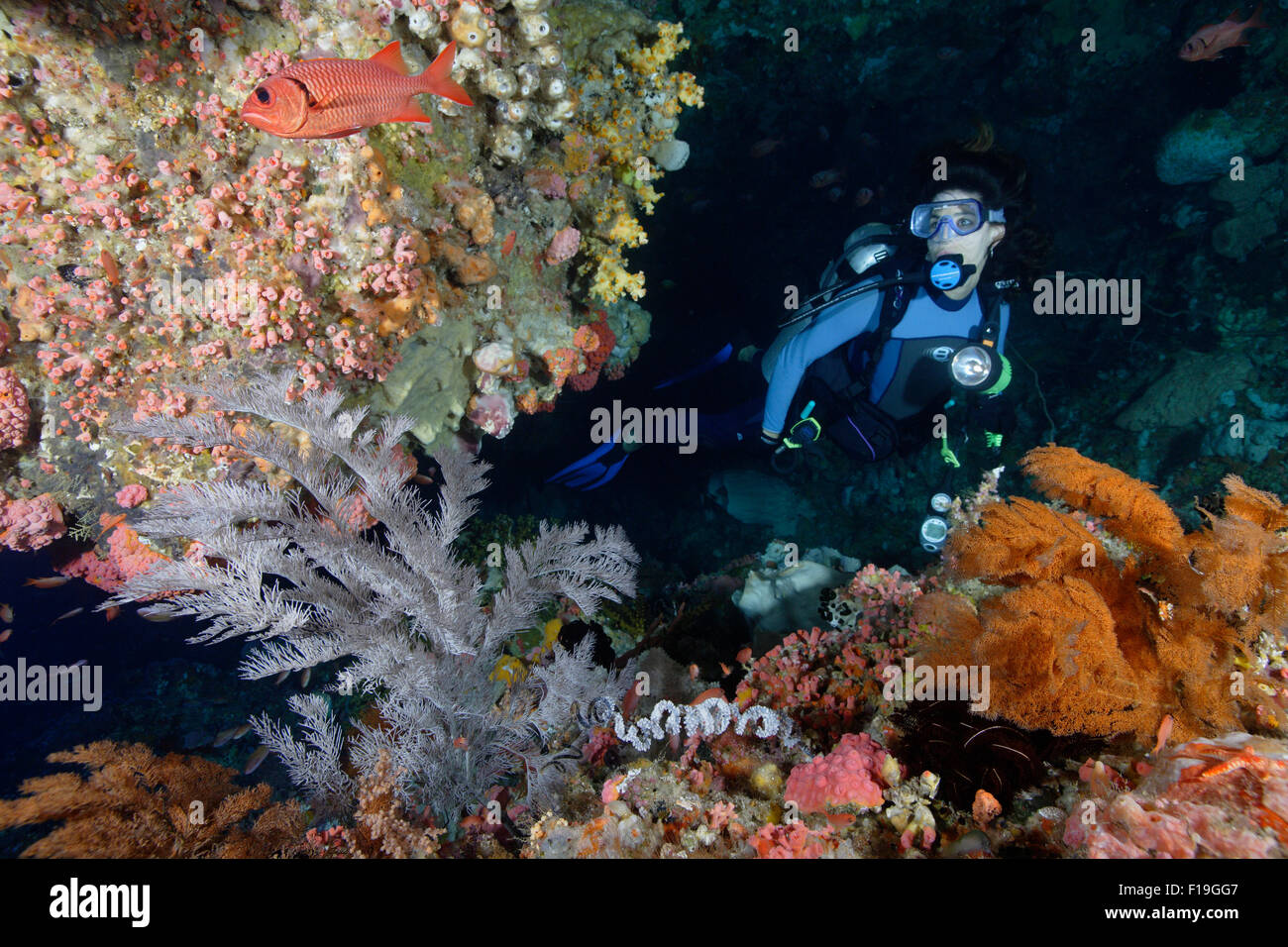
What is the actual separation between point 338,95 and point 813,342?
4424 mm

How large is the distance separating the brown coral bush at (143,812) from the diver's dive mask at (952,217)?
6310mm

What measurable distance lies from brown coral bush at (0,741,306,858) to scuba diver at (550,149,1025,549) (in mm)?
5016

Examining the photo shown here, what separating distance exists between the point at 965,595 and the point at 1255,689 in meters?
1.46

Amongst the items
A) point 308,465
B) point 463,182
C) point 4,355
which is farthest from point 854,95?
point 4,355

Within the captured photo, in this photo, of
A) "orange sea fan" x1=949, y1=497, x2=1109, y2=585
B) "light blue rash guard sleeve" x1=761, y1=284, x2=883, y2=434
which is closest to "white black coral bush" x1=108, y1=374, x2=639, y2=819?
"orange sea fan" x1=949, y1=497, x2=1109, y2=585

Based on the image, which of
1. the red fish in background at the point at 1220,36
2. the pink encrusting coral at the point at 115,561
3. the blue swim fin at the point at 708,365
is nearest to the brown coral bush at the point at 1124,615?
the pink encrusting coral at the point at 115,561

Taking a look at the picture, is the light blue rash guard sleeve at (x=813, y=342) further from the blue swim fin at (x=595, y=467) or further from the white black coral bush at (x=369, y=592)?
the white black coral bush at (x=369, y=592)

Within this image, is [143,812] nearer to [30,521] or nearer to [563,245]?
[30,521]

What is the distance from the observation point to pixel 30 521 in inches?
115

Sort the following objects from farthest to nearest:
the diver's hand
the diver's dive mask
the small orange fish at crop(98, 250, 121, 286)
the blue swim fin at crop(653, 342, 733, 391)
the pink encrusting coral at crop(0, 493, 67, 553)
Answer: the diver's hand → the blue swim fin at crop(653, 342, 733, 391) → the diver's dive mask → the pink encrusting coral at crop(0, 493, 67, 553) → the small orange fish at crop(98, 250, 121, 286)

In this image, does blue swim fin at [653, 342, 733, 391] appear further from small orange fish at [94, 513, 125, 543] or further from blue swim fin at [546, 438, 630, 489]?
small orange fish at [94, 513, 125, 543]

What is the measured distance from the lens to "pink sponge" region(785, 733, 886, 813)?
213 cm
